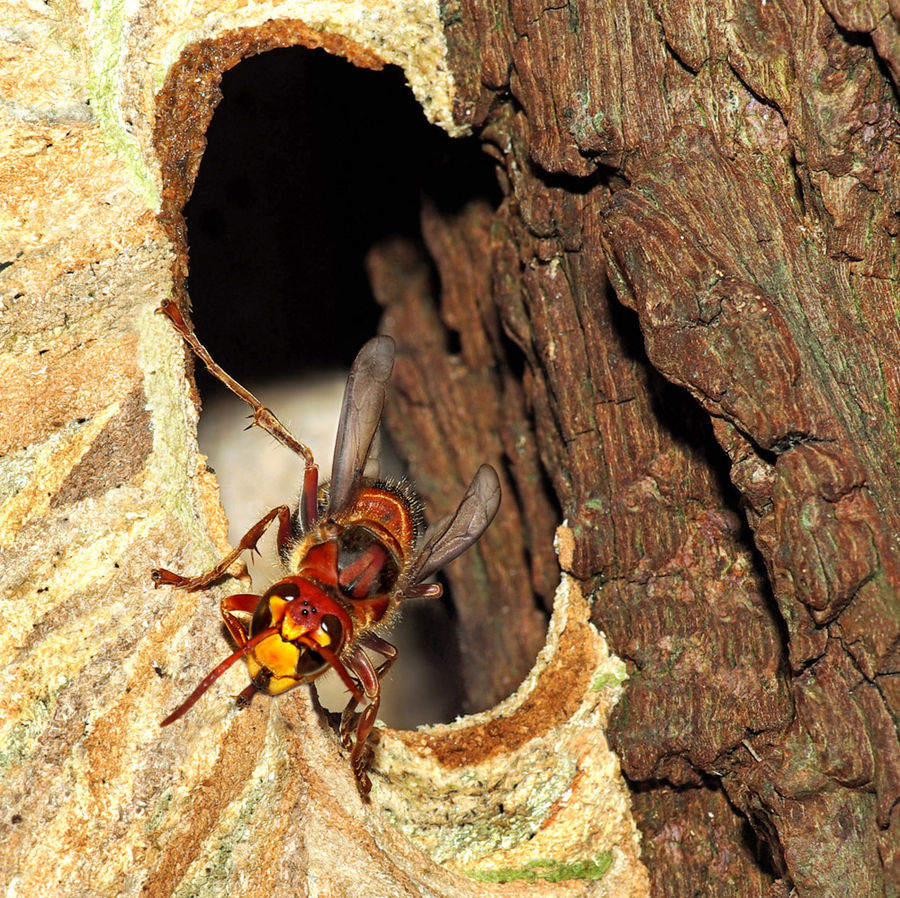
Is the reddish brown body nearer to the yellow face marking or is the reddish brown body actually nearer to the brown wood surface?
the yellow face marking

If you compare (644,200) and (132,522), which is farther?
(132,522)

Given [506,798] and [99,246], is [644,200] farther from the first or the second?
[506,798]

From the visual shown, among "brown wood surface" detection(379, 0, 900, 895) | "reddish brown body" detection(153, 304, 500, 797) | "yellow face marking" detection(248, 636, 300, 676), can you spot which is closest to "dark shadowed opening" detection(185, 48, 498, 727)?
"reddish brown body" detection(153, 304, 500, 797)

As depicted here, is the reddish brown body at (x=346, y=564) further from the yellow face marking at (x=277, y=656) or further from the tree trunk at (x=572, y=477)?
the tree trunk at (x=572, y=477)

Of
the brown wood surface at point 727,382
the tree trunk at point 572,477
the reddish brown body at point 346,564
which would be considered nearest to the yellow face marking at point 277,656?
the reddish brown body at point 346,564

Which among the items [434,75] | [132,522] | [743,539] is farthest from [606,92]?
[132,522]

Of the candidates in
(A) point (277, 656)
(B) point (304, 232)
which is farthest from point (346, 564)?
(B) point (304, 232)

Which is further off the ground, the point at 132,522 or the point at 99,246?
the point at 99,246
